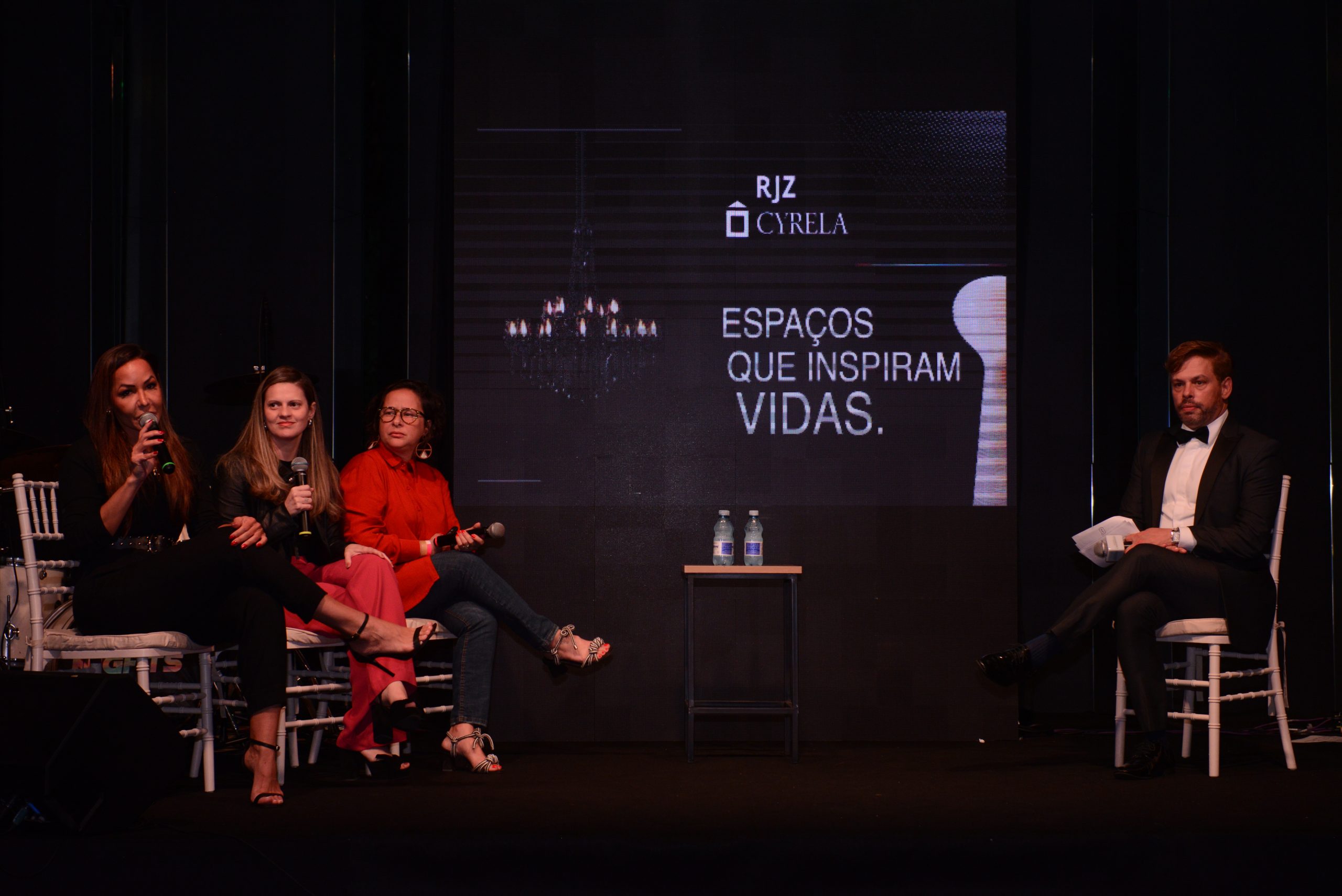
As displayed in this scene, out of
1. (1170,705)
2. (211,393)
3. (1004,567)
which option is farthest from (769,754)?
(211,393)

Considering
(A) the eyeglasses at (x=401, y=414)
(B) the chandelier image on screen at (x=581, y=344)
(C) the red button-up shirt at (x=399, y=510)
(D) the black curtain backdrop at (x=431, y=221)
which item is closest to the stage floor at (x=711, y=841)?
(C) the red button-up shirt at (x=399, y=510)

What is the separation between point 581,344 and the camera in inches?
172

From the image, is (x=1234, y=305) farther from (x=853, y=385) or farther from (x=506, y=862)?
(x=506, y=862)

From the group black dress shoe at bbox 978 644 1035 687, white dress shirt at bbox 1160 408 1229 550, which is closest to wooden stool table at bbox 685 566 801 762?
black dress shoe at bbox 978 644 1035 687

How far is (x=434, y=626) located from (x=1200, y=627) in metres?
2.49

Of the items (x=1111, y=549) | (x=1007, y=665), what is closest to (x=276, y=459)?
(x=1007, y=665)

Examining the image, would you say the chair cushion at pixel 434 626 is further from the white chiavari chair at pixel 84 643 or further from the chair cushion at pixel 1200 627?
Result: the chair cushion at pixel 1200 627

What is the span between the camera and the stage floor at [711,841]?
8.45 ft

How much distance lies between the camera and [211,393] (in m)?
4.38

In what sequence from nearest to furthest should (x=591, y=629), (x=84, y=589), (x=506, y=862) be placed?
1. (x=506, y=862)
2. (x=84, y=589)
3. (x=591, y=629)

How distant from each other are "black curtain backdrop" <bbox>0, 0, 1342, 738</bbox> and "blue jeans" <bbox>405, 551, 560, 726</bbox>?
1.19 meters

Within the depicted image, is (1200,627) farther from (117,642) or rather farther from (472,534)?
(117,642)

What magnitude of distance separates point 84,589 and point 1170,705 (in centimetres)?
425

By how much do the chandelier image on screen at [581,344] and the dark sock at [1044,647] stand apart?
1.77 meters
